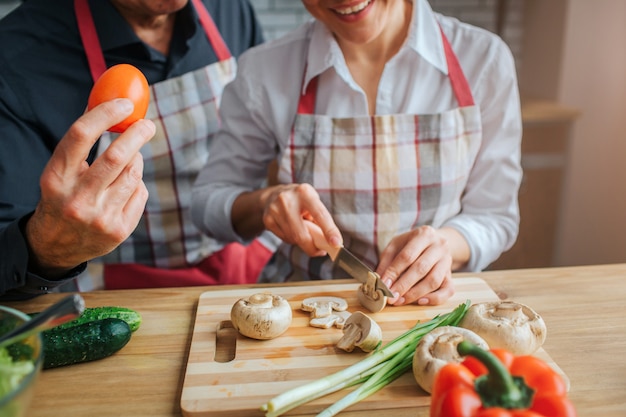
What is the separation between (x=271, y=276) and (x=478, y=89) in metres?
0.77

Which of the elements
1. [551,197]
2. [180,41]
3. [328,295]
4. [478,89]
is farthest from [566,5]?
[328,295]

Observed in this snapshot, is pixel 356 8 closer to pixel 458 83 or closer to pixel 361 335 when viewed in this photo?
pixel 458 83

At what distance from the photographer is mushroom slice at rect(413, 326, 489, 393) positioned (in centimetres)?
92

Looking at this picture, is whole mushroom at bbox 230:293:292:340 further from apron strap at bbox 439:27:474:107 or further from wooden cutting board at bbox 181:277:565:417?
apron strap at bbox 439:27:474:107

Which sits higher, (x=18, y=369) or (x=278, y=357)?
(x=18, y=369)

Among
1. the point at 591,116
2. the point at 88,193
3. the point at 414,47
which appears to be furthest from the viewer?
the point at 591,116

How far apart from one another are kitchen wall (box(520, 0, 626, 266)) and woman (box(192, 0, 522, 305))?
1436 mm

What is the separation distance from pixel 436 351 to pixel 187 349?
44 cm

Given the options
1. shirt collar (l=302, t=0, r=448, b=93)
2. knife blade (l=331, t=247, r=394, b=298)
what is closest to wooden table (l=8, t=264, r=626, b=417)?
knife blade (l=331, t=247, r=394, b=298)

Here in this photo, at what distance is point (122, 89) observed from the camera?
1081 mm

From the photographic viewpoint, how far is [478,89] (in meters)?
1.62

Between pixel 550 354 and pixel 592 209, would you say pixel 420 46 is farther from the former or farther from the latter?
pixel 592 209

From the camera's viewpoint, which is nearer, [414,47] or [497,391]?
[497,391]

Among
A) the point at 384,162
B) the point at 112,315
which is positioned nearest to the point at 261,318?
the point at 112,315
